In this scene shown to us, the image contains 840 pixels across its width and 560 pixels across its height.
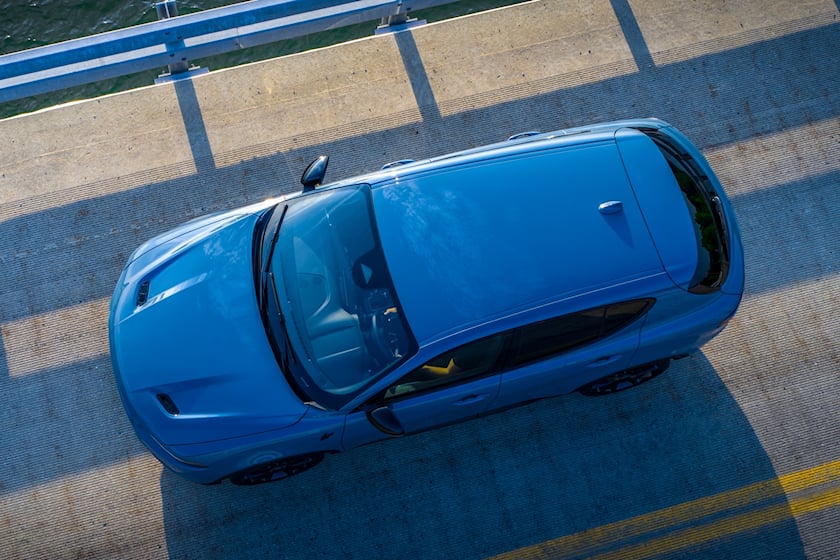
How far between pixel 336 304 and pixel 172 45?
296 centimetres

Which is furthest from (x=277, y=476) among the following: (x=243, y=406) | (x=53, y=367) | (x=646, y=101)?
(x=646, y=101)

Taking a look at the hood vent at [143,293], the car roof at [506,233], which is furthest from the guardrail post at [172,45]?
the car roof at [506,233]

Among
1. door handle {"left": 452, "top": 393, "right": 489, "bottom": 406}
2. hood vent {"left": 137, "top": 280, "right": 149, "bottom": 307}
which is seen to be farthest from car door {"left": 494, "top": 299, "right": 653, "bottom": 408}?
hood vent {"left": 137, "top": 280, "right": 149, "bottom": 307}

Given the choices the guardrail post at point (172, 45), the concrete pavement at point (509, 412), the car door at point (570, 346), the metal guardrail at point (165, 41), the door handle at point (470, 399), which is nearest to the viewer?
the car door at point (570, 346)

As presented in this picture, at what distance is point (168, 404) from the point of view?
15.0 feet

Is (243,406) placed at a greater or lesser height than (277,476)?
greater

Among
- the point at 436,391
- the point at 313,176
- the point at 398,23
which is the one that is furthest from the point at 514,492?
the point at 398,23

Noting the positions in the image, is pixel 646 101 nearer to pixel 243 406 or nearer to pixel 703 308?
pixel 703 308

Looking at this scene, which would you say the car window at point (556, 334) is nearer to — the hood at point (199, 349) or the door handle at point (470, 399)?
the door handle at point (470, 399)

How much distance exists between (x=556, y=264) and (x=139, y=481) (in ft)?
11.8

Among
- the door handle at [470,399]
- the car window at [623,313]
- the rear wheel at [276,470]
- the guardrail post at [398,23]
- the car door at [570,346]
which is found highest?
the guardrail post at [398,23]

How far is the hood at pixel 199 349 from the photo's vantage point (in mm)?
4477

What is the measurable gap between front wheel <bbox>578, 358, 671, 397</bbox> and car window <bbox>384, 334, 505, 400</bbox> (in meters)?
1.08

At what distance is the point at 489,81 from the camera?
21.3 ft
